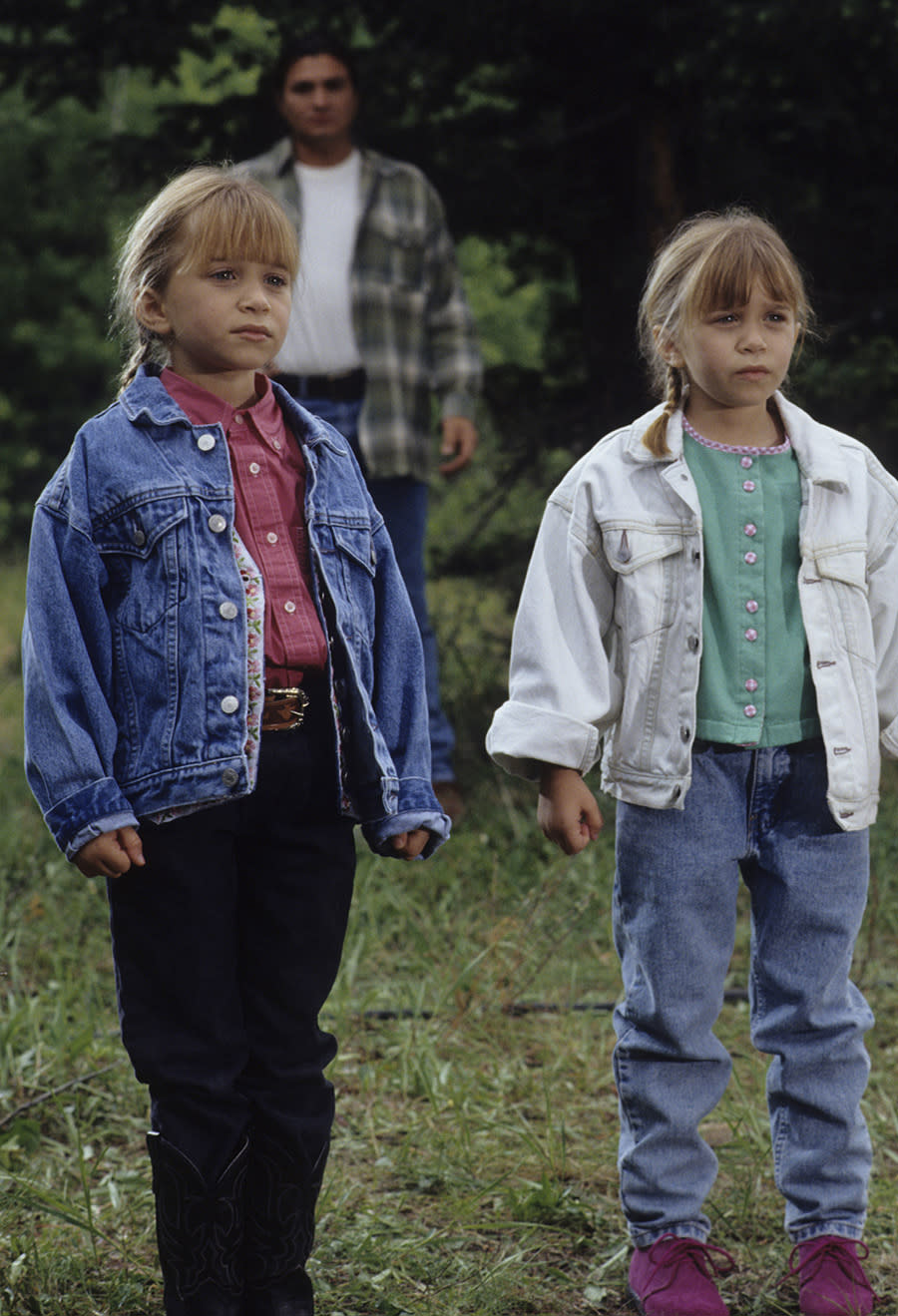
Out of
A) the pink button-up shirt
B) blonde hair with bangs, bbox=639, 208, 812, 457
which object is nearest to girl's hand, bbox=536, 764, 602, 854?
the pink button-up shirt

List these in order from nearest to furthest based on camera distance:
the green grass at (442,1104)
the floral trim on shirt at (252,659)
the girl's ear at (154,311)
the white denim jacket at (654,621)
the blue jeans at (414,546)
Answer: the floral trim on shirt at (252,659) → the girl's ear at (154,311) → the white denim jacket at (654,621) → the green grass at (442,1104) → the blue jeans at (414,546)

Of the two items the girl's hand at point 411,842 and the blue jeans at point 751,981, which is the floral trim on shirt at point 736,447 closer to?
the blue jeans at point 751,981

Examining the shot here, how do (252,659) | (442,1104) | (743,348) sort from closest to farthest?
(252,659), (743,348), (442,1104)

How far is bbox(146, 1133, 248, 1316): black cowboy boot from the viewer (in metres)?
2.46

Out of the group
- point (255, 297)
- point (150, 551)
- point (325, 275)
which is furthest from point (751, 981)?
point (325, 275)

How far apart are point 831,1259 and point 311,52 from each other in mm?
3663

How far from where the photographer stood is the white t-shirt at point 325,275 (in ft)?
15.9

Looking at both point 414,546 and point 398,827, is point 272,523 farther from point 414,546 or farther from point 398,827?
point 414,546

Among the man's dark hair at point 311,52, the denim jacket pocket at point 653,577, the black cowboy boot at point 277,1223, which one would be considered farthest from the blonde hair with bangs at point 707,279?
the man's dark hair at point 311,52

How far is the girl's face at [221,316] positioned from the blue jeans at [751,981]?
960 millimetres

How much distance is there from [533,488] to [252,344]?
12.4ft

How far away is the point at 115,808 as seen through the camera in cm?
229

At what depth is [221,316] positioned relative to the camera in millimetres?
2441

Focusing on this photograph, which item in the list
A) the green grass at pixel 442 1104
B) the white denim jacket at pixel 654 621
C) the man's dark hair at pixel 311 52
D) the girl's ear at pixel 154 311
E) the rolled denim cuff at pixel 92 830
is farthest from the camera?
the man's dark hair at pixel 311 52
